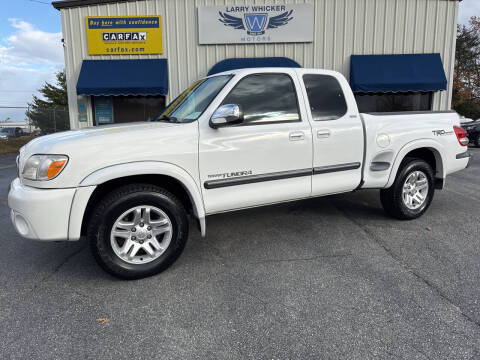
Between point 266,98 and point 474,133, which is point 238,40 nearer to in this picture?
point 266,98

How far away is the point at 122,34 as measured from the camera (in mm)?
11016

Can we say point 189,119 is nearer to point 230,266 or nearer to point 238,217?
point 230,266

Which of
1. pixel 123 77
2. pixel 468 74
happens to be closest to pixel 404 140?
pixel 123 77

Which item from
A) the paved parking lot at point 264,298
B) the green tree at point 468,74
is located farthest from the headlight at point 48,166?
the green tree at point 468,74

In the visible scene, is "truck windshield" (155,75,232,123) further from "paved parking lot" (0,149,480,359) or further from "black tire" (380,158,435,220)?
"black tire" (380,158,435,220)

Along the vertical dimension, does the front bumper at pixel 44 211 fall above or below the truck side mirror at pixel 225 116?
below

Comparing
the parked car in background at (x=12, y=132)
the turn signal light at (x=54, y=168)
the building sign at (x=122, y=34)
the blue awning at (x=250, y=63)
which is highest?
the building sign at (x=122, y=34)

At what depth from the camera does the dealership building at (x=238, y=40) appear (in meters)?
11.0

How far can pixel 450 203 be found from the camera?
569 cm

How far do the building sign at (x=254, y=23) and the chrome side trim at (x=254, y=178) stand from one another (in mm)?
8700

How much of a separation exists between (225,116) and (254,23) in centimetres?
924

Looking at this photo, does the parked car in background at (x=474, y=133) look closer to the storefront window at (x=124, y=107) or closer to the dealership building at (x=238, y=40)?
the dealership building at (x=238, y=40)

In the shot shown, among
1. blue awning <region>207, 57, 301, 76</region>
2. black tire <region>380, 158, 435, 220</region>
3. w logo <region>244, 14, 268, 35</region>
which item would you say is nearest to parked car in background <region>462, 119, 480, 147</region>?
blue awning <region>207, 57, 301, 76</region>

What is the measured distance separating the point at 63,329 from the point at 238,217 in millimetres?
2946
